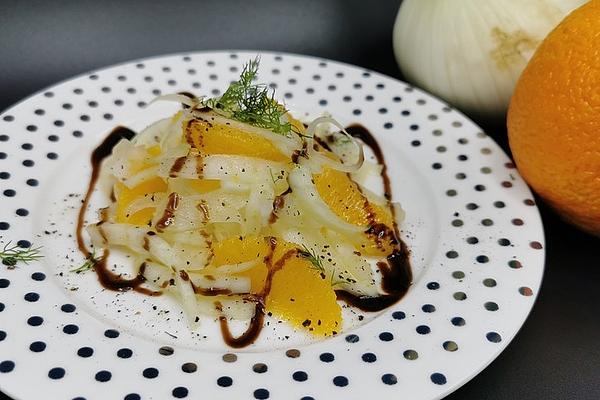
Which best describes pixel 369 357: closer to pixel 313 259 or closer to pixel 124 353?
pixel 313 259

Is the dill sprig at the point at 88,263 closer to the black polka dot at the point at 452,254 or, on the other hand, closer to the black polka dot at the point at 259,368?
the black polka dot at the point at 259,368

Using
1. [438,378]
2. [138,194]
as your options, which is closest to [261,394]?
[438,378]

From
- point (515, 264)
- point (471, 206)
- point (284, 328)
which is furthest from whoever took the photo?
point (471, 206)

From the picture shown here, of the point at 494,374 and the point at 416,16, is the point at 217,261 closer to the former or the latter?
the point at 494,374

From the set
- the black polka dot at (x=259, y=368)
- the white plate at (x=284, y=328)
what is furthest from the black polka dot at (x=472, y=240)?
the black polka dot at (x=259, y=368)

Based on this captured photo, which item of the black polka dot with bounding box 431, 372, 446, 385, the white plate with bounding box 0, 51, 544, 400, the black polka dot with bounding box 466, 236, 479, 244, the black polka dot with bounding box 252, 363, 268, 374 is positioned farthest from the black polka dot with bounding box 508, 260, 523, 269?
the black polka dot with bounding box 252, 363, 268, 374
